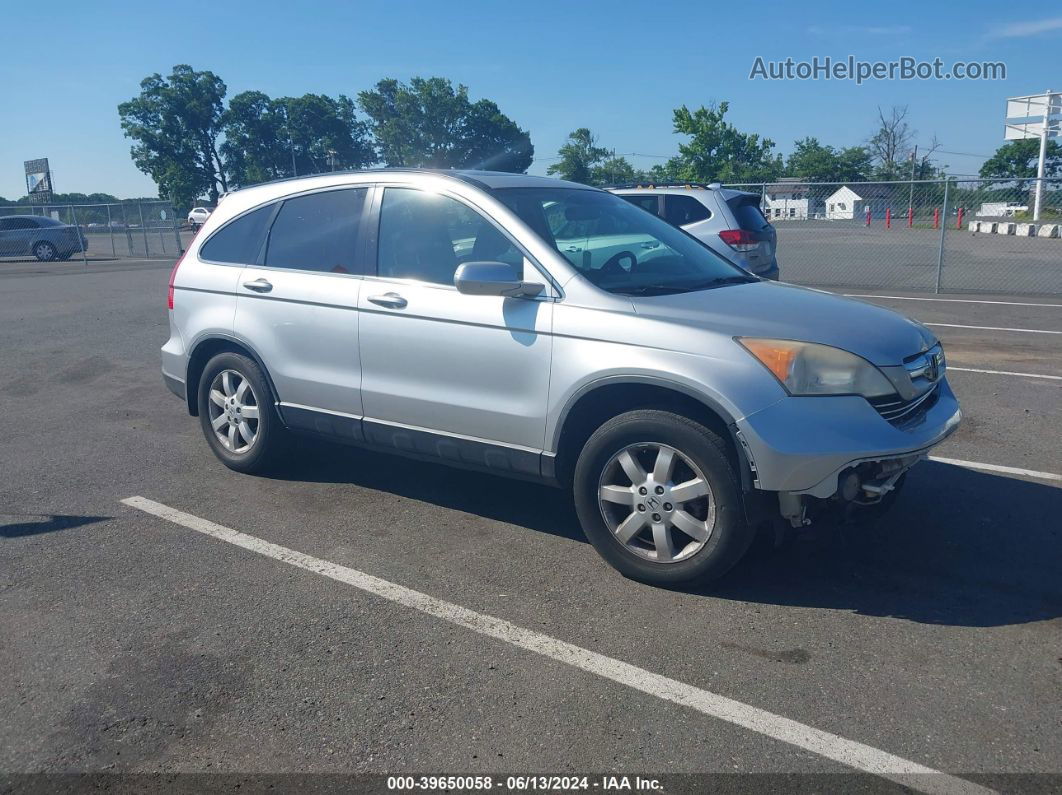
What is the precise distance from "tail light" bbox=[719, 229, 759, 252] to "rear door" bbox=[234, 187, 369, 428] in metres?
6.75

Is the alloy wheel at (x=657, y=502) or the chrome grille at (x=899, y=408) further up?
the chrome grille at (x=899, y=408)

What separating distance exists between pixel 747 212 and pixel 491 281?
806 centimetres

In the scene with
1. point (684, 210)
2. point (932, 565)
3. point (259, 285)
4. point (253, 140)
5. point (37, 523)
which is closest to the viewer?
point (932, 565)

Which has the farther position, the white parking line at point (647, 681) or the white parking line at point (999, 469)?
the white parking line at point (999, 469)

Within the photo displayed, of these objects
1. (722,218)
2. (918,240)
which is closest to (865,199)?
(918,240)

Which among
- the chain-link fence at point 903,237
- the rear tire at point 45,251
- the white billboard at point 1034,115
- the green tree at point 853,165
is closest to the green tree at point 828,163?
the green tree at point 853,165

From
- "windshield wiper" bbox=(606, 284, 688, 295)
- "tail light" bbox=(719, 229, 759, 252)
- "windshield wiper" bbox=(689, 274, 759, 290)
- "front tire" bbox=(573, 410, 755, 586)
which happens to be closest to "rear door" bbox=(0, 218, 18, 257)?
"tail light" bbox=(719, 229, 759, 252)

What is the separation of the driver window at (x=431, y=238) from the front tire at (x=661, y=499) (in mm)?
1123

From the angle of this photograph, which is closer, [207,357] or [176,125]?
[207,357]

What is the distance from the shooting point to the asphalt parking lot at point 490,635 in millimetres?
2955

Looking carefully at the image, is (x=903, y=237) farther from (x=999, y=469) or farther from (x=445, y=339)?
(x=445, y=339)

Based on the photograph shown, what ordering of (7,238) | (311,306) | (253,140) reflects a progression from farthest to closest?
(253,140) < (7,238) < (311,306)

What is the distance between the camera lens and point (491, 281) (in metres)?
4.22

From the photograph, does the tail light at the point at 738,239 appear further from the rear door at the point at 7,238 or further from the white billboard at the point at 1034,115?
the white billboard at the point at 1034,115
